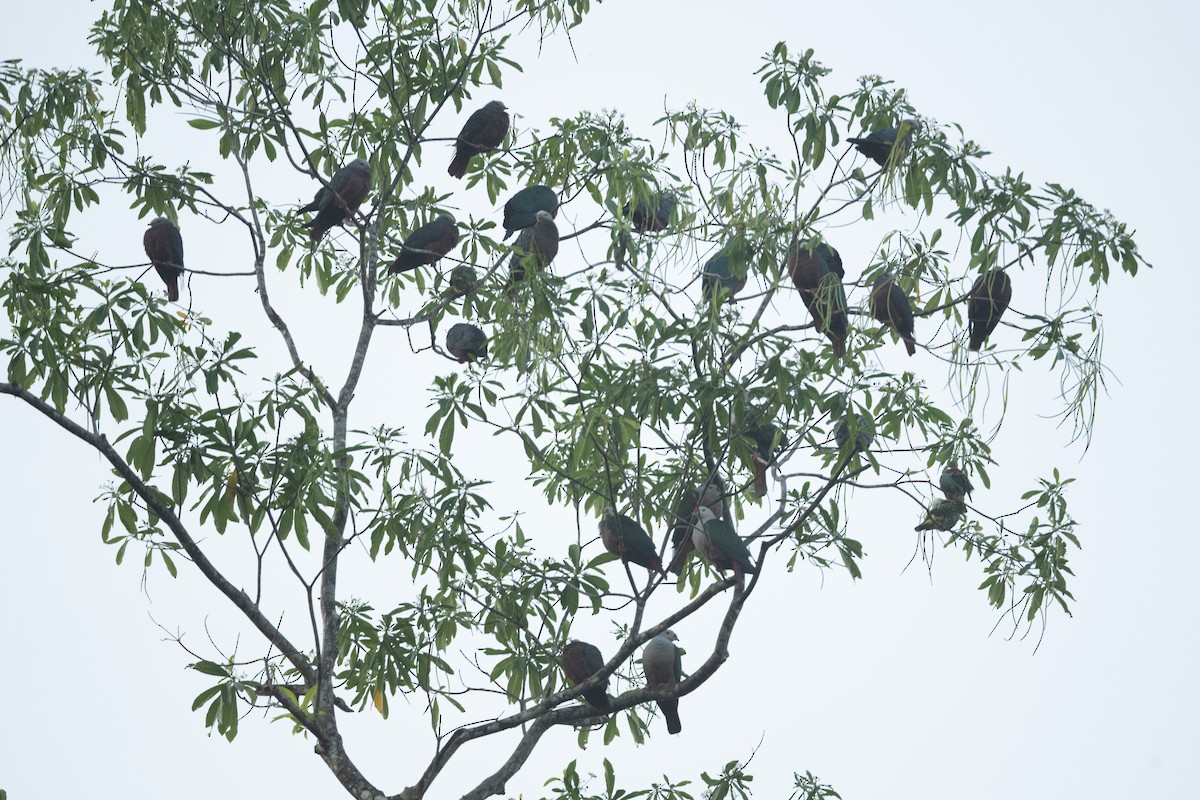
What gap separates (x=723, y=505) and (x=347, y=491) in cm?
141

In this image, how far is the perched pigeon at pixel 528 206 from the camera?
5629 millimetres

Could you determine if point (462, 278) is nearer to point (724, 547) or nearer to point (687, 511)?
point (687, 511)

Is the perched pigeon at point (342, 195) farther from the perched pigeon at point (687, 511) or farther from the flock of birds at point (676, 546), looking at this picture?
the perched pigeon at point (687, 511)

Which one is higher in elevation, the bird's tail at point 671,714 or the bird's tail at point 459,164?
the bird's tail at point 459,164

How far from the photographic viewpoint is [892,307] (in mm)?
4469

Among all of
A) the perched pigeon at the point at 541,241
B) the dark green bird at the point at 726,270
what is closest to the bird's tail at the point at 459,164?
the perched pigeon at the point at 541,241

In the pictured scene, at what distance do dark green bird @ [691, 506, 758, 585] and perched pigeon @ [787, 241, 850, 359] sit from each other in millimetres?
764

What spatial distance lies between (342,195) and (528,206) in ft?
2.68

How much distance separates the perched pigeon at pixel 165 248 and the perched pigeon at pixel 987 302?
333 cm

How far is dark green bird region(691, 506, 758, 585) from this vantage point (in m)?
4.63

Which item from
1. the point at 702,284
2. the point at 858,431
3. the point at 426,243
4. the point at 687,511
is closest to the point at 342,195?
the point at 426,243

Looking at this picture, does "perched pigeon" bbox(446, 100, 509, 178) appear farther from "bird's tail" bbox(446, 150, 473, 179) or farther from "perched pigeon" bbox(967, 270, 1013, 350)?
"perched pigeon" bbox(967, 270, 1013, 350)

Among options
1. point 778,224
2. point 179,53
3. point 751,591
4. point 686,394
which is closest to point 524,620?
point 751,591

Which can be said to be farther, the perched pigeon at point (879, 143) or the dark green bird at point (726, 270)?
the perched pigeon at point (879, 143)
